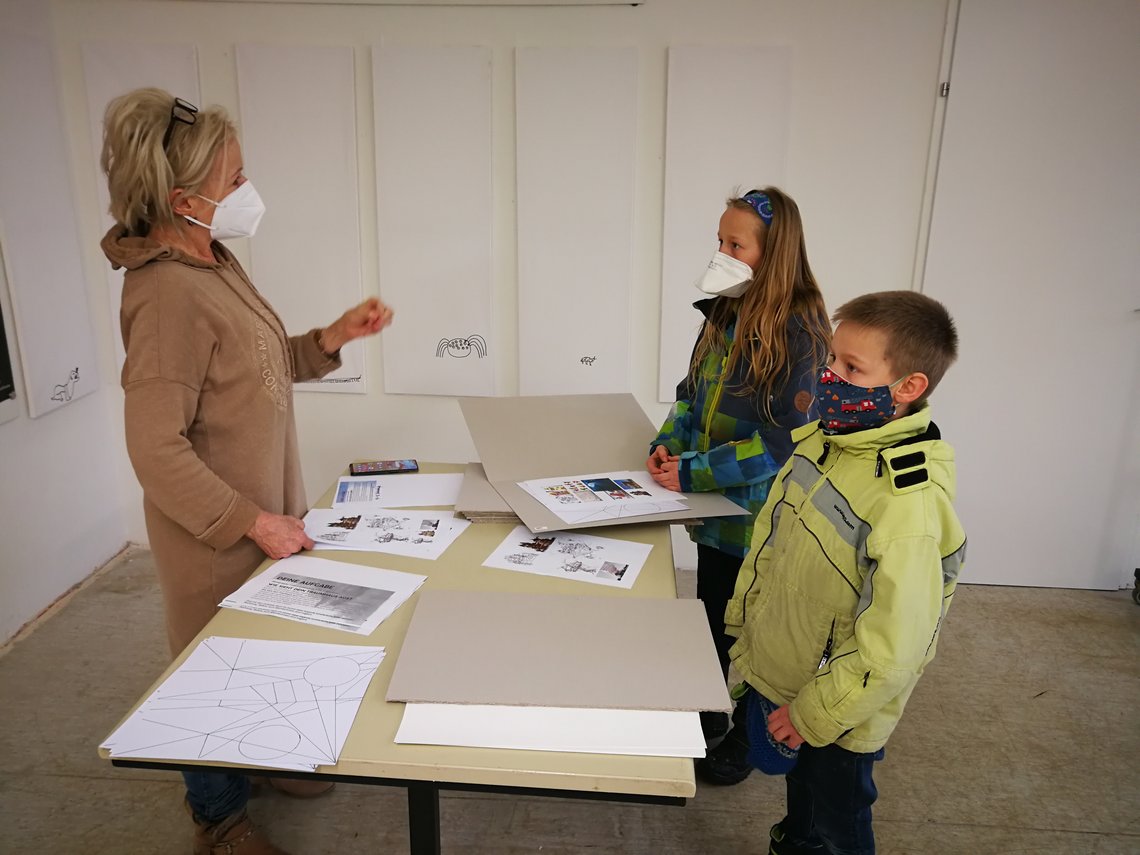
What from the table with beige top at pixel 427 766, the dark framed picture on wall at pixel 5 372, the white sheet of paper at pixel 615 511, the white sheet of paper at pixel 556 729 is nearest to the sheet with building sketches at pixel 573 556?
the white sheet of paper at pixel 615 511

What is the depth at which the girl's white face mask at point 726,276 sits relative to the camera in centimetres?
179

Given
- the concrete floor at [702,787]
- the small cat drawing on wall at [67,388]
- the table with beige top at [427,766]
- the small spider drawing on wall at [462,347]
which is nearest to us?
the table with beige top at [427,766]

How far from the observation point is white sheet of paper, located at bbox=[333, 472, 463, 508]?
6.13 feet

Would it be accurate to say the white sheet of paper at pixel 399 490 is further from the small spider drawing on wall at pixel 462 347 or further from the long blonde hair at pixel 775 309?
the small spider drawing on wall at pixel 462 347

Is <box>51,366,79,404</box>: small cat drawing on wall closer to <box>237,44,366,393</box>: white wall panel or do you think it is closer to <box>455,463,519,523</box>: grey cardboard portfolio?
<box>237,44,366,393</box>: white wall panel

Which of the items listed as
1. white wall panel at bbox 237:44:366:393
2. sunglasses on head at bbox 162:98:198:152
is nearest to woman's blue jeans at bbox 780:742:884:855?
sunglasses on head at bbox 162:98:198:152

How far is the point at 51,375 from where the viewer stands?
288cm

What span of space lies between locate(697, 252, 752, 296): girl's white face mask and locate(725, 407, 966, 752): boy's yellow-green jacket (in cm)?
45

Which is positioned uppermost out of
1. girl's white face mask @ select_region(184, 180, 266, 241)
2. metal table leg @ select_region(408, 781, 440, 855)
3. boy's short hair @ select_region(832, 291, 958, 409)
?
girl's white face mask @ select_region(184, 180, 266, 241)

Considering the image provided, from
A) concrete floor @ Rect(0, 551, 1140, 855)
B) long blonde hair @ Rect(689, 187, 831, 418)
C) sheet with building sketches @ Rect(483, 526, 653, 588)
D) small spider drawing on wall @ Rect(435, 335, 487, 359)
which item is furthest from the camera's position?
small spider drawing on wall @ Rect(435, 335, 487, 359)

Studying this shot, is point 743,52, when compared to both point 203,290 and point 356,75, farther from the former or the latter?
point 203,290

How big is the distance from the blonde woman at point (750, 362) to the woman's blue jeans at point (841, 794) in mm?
523

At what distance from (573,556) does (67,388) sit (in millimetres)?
2296

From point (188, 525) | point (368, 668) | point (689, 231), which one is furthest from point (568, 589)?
point (689, 231)
